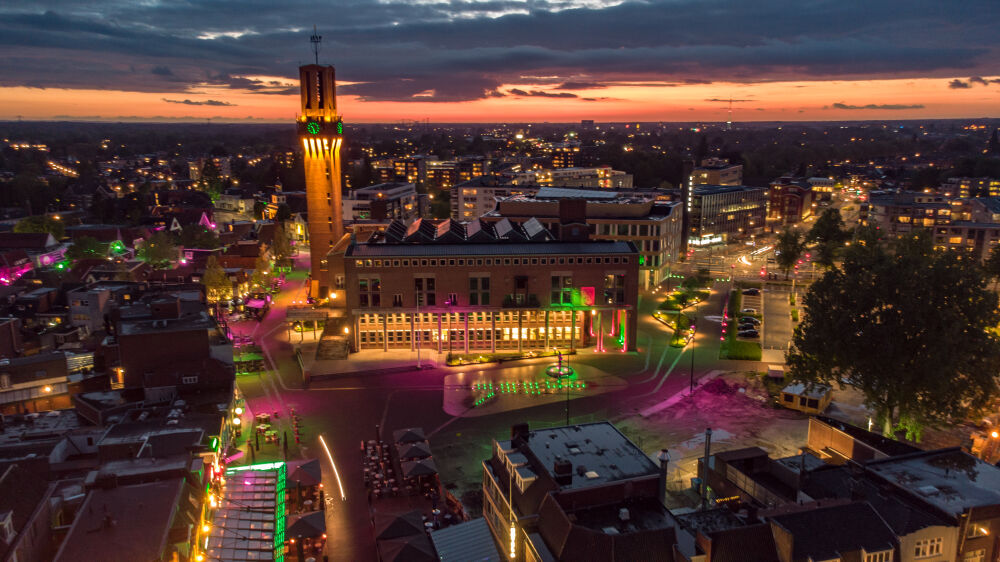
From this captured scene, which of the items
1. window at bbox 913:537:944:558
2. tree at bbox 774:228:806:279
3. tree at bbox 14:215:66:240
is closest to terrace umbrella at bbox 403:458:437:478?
window at bbox 913:537:944:558

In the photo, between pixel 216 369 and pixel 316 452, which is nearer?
pixel 316 452

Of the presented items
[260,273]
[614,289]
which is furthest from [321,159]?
[614,289]

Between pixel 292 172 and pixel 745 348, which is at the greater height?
pixel 292 172

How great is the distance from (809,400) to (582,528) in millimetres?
25981

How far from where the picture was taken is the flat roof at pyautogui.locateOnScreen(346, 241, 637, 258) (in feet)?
185

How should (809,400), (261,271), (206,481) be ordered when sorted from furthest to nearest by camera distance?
(261,271) → (809,400) → (206,481)

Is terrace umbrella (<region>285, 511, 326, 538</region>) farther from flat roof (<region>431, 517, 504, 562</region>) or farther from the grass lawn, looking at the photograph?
the grass lawn

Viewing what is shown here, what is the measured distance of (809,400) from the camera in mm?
43250

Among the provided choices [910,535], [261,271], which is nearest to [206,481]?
[910,535]

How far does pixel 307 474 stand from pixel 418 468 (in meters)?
5.44

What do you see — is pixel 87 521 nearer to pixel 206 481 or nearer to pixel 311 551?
pixel 206 481

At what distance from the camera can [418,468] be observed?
3331 centimetres

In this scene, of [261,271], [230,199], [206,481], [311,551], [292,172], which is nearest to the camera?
[311,551]

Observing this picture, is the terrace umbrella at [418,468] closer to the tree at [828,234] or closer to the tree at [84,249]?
the tree at [828,234]
